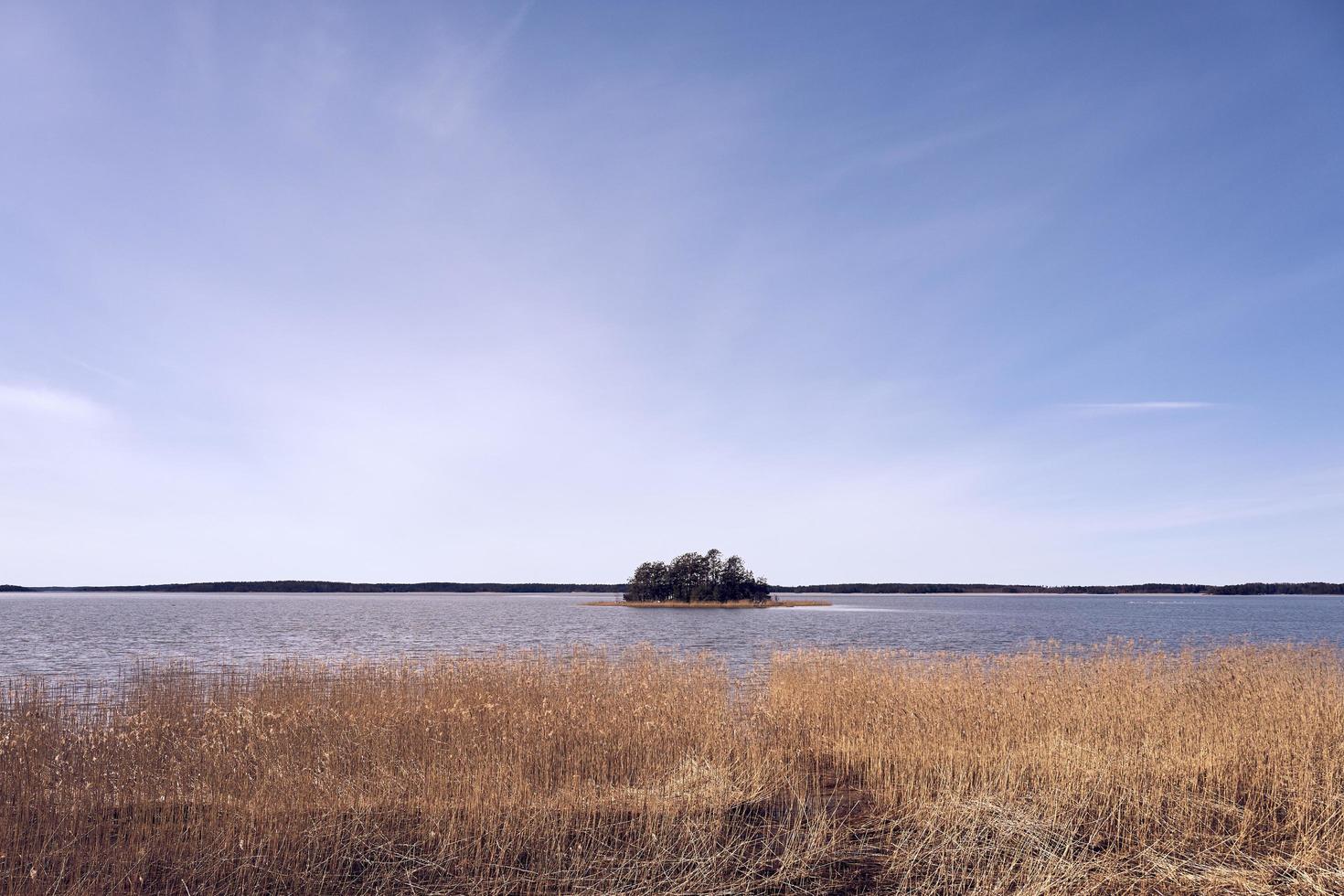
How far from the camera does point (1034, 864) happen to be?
22.0 ft

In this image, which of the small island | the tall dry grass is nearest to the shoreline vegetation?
the small island

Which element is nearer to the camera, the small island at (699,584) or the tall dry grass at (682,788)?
the tall dry grass at (682,788)

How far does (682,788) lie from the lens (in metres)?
8.76

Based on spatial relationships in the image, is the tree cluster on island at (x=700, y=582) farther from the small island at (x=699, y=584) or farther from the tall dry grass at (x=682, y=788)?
the tall dry grass at (x=682, y=788)

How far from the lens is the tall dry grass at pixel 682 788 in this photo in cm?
659

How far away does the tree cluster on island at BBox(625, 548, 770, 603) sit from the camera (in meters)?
120

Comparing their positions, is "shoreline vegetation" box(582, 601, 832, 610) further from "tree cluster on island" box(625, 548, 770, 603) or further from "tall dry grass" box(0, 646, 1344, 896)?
"tall dry grass" box(0, 646, 1344, 896)

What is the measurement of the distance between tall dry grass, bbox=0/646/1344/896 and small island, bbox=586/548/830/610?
10790cm

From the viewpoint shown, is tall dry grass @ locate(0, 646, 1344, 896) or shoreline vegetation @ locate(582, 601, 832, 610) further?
shoreline vegetation @ locate(582, 601, 832, 610)

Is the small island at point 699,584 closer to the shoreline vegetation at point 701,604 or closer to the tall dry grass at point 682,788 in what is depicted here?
the shoreline vegetation at point 701,604

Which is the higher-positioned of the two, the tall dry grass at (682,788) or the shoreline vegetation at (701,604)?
the tall dry grass at (682,788)

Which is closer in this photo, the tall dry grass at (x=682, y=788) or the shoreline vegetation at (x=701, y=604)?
the tall dry grass at (x=682, y=788)

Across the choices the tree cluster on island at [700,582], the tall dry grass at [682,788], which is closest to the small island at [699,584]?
the tree cluster on island at [700,582]

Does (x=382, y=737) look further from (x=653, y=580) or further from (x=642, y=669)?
(x=653, y=580)
